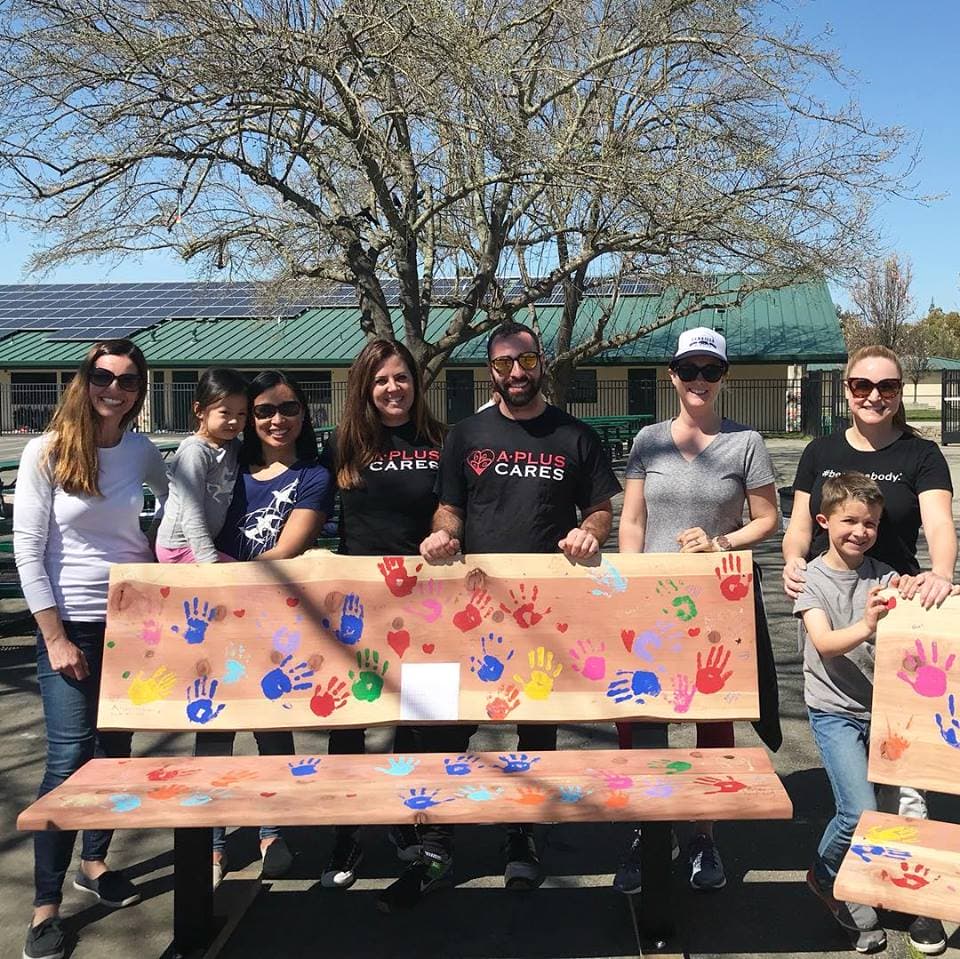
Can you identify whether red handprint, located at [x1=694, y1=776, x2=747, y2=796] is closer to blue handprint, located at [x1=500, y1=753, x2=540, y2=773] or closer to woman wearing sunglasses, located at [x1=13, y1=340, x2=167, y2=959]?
blue handprint, located at [x1=500, y1=753, x2=540, y2=773]

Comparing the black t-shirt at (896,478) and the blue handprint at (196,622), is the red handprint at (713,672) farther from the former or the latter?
the blue handprint at (196,622)

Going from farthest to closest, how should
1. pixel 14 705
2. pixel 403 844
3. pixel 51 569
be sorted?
pixel 14 705 → pixel 403 844 → pixel 51 569

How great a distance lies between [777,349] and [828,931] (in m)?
30.0

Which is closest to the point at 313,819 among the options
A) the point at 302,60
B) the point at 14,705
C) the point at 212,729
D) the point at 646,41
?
the point at 212,729

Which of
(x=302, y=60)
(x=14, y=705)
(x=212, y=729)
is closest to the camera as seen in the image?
(x=212, y=729)

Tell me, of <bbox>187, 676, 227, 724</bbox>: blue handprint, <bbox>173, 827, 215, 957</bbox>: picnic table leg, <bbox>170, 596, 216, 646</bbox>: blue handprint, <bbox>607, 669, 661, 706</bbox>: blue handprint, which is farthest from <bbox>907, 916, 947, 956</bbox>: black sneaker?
<bbox>170, 596, 216, 646</bbox>: blue handprint

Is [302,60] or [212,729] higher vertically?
[302,60]

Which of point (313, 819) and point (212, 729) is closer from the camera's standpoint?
point (313, 819)

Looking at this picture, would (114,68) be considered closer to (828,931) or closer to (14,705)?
(14,705)

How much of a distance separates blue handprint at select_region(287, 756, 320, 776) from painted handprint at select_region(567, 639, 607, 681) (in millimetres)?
957

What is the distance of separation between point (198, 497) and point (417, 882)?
1550mm

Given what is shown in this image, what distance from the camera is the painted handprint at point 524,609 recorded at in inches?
140

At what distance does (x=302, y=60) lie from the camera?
10703 millimetres

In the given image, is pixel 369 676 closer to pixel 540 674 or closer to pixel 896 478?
pixel 540 674
